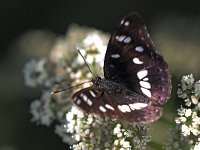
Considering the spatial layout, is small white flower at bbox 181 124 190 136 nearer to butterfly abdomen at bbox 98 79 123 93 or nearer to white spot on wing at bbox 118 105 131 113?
white spot on wing at bbox 118 105 131 113

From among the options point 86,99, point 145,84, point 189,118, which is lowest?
point 189,118

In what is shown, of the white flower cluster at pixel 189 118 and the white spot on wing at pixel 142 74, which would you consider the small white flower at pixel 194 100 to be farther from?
the white spot on wing at pixel 142 74

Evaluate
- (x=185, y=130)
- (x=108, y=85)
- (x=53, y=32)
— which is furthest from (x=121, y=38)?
(x=53, y=32)

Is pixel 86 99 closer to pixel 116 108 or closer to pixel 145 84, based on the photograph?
pixel 116 108

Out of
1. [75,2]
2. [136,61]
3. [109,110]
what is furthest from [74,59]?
[75,2]

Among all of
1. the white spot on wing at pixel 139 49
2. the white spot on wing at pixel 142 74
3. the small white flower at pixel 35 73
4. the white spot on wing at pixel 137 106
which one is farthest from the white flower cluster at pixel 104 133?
the small white flower at pixel 35 73

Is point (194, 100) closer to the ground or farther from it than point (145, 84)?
closer to the ground

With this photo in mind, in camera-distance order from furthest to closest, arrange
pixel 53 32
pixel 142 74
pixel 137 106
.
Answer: pixel 53 32
pixel 142 74
pixel 137 106

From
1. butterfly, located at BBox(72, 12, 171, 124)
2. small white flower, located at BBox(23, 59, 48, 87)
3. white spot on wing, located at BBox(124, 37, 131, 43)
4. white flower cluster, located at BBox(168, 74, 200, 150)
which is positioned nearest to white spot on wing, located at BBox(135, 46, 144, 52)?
butterfly, located at BBox(72, 12, 171, 124)
